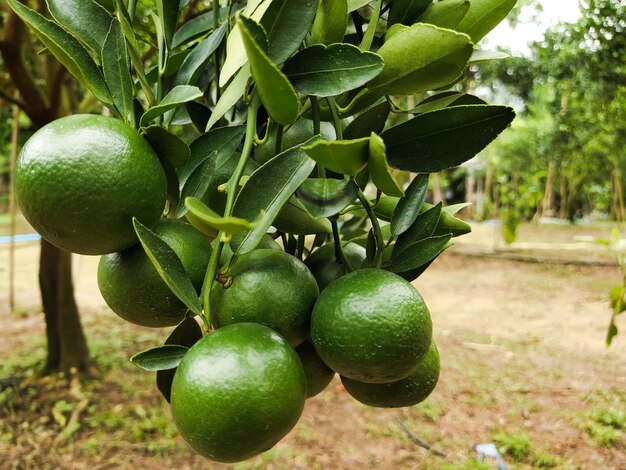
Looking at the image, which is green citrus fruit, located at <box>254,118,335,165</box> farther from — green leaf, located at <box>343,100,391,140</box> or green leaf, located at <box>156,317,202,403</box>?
green leaf, located at <box>156,317,202,403</box>

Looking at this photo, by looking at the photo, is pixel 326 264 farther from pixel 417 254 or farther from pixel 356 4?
pixel 356 4

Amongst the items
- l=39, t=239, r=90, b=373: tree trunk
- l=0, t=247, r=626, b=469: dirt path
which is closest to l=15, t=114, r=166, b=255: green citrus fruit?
l=0, t=247, r=626, b=469: dirt path

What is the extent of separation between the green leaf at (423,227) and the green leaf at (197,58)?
262 millimetres

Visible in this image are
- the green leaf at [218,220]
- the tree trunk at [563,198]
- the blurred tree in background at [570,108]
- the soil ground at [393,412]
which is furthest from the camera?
the tree trunk at [563,198]

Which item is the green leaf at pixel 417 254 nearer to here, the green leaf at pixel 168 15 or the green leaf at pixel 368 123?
the green leaf at pixel 368 123

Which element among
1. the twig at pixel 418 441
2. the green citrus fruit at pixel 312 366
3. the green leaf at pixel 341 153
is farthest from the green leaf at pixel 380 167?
the twig at pixel 418 441

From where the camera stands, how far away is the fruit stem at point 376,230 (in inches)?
19.9

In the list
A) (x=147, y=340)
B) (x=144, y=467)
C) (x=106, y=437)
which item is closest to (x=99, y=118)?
(x=144, y=467)

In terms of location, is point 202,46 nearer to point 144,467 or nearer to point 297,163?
point 297,163

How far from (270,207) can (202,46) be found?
20 centimetres

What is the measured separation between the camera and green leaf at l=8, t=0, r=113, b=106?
454 mm

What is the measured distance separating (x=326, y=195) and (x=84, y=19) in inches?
12.0

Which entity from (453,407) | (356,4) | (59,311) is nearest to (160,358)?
(356,4)

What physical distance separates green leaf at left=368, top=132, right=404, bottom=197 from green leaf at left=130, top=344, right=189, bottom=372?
23 centimetres
